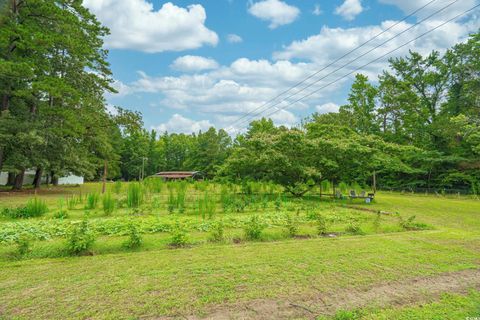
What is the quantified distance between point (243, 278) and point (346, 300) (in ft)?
3.80

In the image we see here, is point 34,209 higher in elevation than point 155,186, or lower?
lower

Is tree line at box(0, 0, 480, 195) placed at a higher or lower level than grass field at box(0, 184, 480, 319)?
higher

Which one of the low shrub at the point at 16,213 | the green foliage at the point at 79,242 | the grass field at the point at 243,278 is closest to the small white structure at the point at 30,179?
the low shrub at the point at 16,213

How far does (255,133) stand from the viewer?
19.4 m

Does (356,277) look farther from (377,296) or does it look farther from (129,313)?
(129,313)

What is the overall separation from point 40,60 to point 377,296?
18.7 m

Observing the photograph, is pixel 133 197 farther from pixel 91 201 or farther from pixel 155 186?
pixel 155 186

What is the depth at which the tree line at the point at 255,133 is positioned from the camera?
13.6 metres

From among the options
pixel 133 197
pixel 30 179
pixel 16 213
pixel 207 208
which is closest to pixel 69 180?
pixel 30 179

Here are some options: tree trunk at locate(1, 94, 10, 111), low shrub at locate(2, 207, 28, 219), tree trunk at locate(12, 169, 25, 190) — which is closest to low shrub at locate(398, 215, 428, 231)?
low shrub at locate(2, 207, 28, 219)

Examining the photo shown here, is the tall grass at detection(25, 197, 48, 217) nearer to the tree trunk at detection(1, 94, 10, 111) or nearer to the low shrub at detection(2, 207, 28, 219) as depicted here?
the low shrub at detection(2, 207, 28, 219)

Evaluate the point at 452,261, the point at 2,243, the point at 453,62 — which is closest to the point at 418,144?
the point at 453,62

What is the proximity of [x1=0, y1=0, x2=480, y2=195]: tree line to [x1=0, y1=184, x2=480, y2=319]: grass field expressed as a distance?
8.20 meters

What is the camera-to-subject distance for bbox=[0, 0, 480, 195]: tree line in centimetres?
1360
